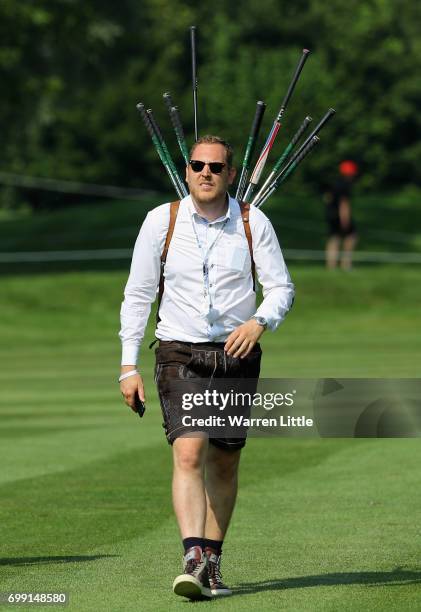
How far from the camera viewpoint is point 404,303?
115ft

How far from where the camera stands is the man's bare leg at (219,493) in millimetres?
8461

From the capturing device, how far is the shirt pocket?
817cm

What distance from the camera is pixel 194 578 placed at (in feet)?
25.5

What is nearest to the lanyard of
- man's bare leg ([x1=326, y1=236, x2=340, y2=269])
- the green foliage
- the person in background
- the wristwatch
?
the wristwatch

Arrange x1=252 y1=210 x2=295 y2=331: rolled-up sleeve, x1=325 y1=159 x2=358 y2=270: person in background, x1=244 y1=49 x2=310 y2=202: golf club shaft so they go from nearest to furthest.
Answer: x1=252 y1=210 x2=295 y2=331: rolled-up sleeve < x1=244 y1=49 x2=310 y2=202: golf club shaft < x1=325 y1=159 x2=358 y2=270: person in background

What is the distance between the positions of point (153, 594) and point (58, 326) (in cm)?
2464

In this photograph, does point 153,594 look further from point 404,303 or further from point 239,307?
point 404,303

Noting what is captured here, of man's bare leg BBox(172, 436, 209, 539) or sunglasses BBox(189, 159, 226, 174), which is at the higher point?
sunglasses BBox(189, 159, 226, 174)

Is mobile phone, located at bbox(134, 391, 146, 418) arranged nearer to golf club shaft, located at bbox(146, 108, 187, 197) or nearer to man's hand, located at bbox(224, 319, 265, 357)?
man's hand, located at bbox(224, 319, 265, 357)

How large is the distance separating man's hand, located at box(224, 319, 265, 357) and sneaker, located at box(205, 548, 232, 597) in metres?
1.02

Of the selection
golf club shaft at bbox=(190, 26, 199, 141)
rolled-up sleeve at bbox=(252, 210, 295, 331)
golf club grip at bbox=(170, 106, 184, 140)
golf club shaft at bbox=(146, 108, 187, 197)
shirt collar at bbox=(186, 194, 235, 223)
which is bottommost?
rolled-up sleeve at bbox=(252, 210, 295, 331)

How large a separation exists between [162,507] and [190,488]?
3.28 meters

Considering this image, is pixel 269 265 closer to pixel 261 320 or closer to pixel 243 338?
pixel 261 320

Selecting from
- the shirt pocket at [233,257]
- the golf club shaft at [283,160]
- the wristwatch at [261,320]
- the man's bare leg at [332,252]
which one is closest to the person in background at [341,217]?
the man's bare leg at [332,252]
